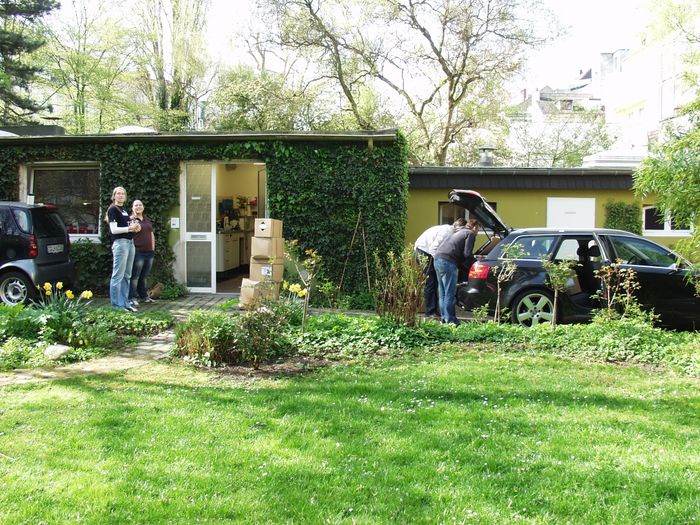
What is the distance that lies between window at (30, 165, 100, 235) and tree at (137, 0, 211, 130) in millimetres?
16990

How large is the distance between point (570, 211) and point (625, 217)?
125cm

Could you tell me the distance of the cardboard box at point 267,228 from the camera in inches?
417

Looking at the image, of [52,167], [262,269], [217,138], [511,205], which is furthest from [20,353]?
[511,205]

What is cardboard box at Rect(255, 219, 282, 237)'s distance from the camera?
10.6m

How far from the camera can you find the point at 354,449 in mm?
3914

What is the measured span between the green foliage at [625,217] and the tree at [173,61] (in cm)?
2133

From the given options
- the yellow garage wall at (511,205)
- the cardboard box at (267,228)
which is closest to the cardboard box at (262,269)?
the cardboard box at (267,228)

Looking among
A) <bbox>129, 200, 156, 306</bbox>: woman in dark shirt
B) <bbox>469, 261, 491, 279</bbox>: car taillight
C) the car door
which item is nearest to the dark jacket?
<bbox>469, 261, 491, 279</bbox>: car taillight

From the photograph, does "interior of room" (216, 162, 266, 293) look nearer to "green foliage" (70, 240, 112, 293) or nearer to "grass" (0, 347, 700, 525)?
"green foliage" (70, 240, 112, 293)

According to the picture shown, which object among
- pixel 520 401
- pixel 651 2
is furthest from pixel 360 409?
pixel 651 2

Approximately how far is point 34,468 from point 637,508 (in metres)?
3.32

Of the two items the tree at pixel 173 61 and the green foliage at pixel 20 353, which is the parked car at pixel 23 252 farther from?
the tree at pixel 173 61

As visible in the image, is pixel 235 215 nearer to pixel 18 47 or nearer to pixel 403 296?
pixel 403 296

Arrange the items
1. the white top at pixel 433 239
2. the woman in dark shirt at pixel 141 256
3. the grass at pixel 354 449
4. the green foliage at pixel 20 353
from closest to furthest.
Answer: the grass at pixel 354 449, the green foliage at pixel 20 353, the white top at pixel 433 239, the woman in dark shirt at pixel 141 256
